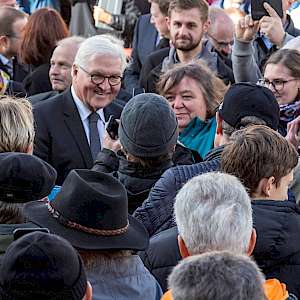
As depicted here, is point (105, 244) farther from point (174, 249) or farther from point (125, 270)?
point (174, 249)

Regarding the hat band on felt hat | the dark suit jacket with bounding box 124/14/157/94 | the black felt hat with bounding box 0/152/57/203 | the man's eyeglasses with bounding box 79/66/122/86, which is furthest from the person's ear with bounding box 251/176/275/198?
the dark suit jacket with bounding box 124/14/157/94

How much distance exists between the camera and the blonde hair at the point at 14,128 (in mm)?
4215

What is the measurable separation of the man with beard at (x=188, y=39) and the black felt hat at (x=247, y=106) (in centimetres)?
234

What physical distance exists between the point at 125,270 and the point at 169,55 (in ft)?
14.1

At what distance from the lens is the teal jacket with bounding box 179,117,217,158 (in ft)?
18.3

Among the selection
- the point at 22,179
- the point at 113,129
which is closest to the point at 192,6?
the point at 113,129

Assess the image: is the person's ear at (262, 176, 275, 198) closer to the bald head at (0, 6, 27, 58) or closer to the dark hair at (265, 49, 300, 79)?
the dark hair at (265, 49, 300, 79)

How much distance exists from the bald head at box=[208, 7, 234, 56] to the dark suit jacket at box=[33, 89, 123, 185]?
2699 millimetres

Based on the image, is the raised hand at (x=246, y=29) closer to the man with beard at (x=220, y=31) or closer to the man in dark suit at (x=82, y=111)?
the man in dark suit at (x=82, y=111)

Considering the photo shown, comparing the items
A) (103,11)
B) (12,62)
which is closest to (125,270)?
(12,62)

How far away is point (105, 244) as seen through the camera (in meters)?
3.21

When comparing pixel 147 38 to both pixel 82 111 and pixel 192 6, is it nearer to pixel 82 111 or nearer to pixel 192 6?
pixel 192 6

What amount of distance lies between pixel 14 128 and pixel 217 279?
81.8 inches

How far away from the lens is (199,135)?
223 inches
